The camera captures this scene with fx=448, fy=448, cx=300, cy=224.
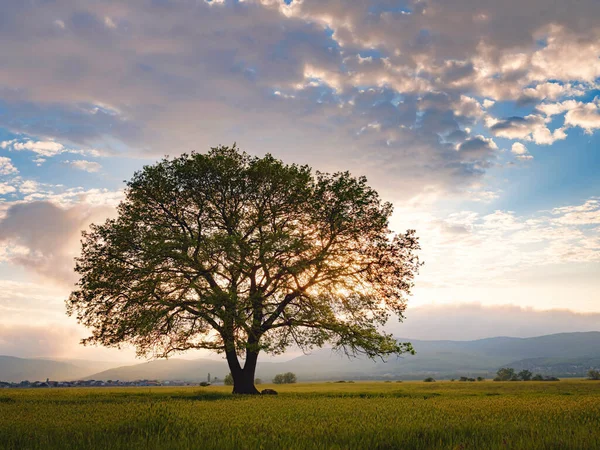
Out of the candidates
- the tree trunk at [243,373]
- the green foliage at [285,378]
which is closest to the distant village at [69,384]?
the green foliage at [285,378]

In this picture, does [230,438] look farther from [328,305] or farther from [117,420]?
[328,305]

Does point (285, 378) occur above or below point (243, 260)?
below

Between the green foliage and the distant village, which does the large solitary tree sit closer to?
the distant village

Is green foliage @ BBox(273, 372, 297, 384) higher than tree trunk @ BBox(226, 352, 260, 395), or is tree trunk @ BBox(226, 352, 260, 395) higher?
tree trunk @ BBox(226, 352, 260, 395)

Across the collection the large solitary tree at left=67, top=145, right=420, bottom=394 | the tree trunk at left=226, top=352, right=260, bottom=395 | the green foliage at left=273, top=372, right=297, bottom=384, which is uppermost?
the large solitary tree at left=67, top=145, right=420, bottom=394

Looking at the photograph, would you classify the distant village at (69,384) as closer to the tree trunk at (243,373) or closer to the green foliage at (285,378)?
the green foliage at (285,378)

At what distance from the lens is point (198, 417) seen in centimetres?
1263

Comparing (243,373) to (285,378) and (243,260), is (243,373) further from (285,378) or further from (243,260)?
(285,378)

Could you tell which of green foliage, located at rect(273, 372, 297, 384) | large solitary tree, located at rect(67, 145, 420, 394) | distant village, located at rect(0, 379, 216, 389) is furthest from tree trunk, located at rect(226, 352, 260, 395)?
green foliage, located at rect(273, 372, 297, 384)

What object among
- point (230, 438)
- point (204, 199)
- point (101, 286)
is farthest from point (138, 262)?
point (230, 438)

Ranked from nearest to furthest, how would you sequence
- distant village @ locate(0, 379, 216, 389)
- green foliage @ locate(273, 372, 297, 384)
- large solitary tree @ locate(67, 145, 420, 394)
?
large solitary tree @ locate(67, 145, 420, 394) → distant village @ locate(0, 379, 216, 389) → green foliage @ locate(273, 372, 297, 384)

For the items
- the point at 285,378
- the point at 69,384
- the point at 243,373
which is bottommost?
the point at 285,378

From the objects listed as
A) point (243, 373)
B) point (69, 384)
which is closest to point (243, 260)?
point (243, 373)

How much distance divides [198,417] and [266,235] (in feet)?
58.7
